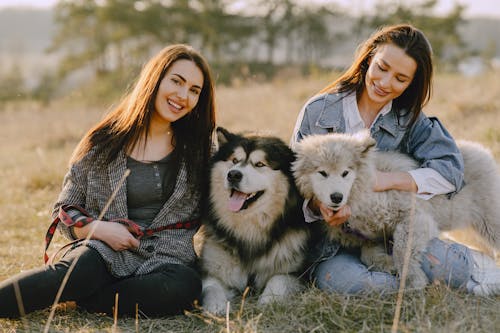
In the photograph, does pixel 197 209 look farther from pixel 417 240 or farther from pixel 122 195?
pixel 417 240

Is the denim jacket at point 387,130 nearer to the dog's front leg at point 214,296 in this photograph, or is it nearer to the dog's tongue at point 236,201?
the dog's tongue at point 236,201

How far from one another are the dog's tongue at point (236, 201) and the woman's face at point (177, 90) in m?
0.68

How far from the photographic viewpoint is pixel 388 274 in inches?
121

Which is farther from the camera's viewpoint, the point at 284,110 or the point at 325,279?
the point at 284,110

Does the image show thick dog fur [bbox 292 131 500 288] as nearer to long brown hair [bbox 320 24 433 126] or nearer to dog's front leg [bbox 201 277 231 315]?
long brown hair [bbox 320 24 433 126]

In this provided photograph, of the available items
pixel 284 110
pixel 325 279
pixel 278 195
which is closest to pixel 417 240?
pixel 325 279

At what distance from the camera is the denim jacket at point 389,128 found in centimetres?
341

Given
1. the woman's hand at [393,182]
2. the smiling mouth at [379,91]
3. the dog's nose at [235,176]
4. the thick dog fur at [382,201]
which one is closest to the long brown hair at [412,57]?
the smiling mouth at [379,91]

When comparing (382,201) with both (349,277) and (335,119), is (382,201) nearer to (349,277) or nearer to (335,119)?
(349,277)

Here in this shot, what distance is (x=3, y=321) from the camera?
2.79 metres

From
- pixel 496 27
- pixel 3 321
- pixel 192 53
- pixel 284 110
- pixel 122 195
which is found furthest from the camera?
pixel 496 27

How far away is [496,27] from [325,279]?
54455 millimetres

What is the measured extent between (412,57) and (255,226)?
1.55 m

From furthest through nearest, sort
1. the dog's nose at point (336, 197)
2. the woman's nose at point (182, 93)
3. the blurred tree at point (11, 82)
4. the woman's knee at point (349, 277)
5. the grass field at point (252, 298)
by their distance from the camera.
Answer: the blurred tree at point (11, 82), the woman's nose at point (182, 93), the woman's knee at point (349, 277), the dog's nose at point (336, 197), the grass field at point (252, 298)
